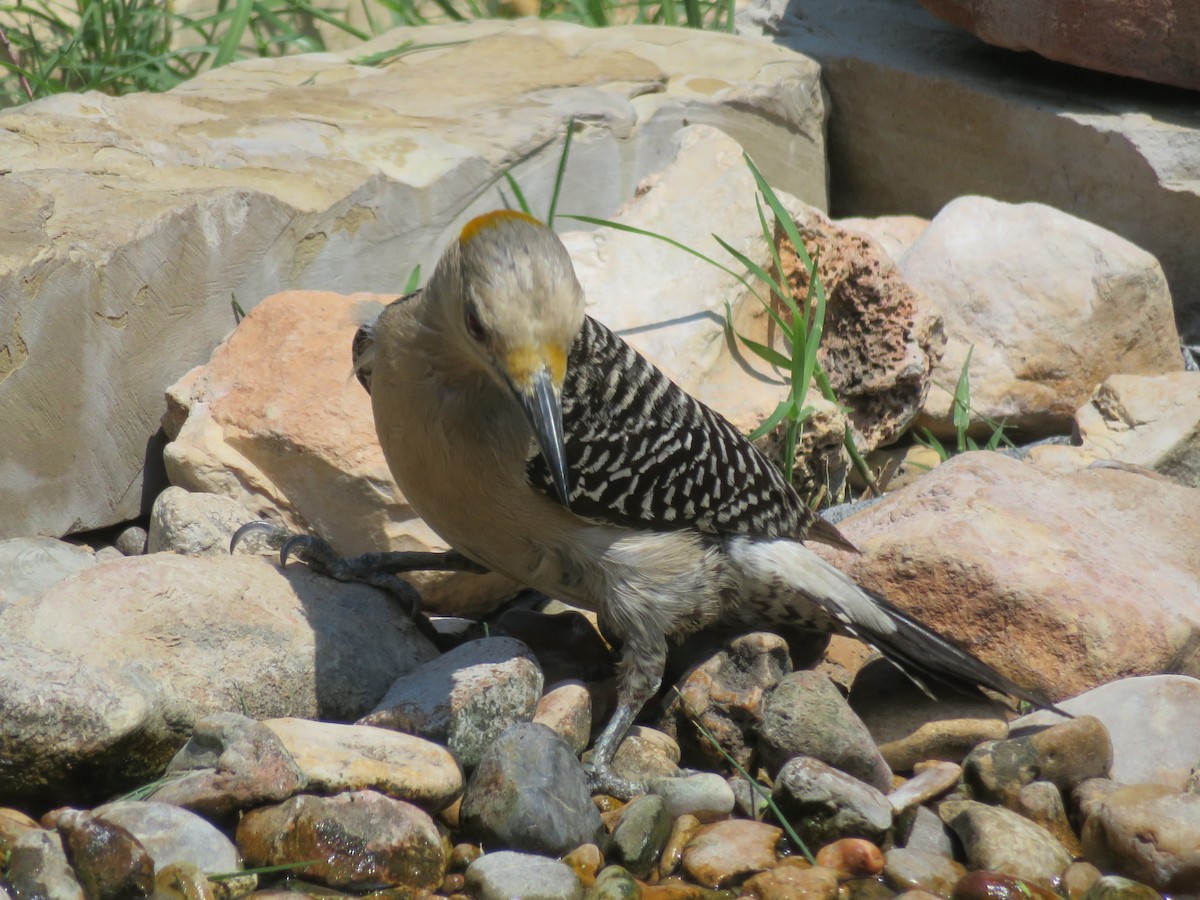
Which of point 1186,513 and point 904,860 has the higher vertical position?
point 1186,513

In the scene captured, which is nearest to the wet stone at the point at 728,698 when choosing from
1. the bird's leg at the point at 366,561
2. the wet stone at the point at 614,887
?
the wet stone at the point at 614,887

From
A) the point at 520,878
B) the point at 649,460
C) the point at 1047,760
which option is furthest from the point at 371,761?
the point at 1047,760

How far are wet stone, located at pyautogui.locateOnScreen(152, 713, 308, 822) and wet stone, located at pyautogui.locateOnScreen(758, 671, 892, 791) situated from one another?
5.10ft

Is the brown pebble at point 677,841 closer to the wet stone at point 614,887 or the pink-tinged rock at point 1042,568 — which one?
the wet stone at point 614,887

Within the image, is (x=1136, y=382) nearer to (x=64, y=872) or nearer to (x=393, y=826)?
(x=393, y=826)

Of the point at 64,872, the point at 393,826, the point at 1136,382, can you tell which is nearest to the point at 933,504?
the point at 1136,382

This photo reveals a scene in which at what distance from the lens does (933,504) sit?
17.6ft

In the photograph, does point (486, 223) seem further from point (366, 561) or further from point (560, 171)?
point (560, 171)

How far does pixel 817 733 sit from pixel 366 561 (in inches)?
70.0

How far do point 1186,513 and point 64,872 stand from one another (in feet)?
14.1

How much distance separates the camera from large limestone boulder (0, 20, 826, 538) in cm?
549

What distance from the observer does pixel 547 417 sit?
3.80 m

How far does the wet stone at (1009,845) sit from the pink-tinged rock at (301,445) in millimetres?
2164

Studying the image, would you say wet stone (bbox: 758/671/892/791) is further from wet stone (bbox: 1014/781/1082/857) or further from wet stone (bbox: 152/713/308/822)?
wet stone (bbox: 152/713/308/822)
